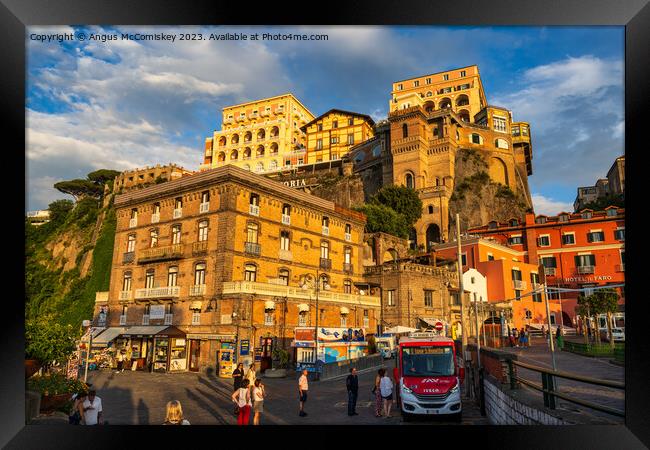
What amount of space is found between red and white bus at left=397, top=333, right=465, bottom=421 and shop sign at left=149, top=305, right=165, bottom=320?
21.6m

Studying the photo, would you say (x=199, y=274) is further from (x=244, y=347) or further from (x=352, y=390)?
(x=352, y=390)

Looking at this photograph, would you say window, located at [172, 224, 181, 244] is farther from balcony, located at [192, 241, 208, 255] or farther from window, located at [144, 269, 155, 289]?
window, located at [144, 269, 155, 289]

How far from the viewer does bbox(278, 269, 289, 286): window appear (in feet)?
112

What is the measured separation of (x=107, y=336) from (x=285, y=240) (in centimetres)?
1406

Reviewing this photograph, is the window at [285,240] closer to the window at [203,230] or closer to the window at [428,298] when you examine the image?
the window at [203,230]

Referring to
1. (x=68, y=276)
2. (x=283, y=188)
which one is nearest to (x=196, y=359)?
(x=283, y=188)

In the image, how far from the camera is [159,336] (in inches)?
1180

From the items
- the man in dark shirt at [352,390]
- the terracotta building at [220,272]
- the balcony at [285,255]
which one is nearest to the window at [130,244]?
the terracotta building at [220,272]

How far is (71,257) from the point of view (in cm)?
5997

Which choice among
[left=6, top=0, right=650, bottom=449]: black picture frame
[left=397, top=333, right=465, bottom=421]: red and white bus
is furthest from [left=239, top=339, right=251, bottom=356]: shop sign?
[left=6, top=0, right=650, bottom=449]: black picture frame

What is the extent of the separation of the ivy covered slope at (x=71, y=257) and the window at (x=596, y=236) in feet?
157
